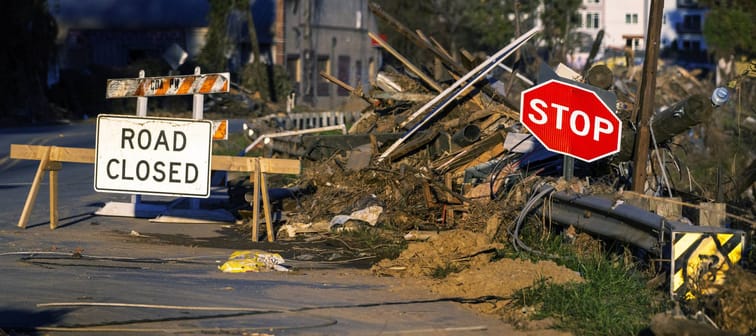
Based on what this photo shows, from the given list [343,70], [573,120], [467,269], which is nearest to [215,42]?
[343,70]

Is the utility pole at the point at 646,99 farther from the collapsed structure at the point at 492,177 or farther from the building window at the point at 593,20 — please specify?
the building window at the point at 593,20

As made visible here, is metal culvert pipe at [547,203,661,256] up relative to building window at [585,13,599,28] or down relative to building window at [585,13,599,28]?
up

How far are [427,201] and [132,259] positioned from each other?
3960mm

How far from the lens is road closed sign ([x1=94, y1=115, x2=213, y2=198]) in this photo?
11.9 meters

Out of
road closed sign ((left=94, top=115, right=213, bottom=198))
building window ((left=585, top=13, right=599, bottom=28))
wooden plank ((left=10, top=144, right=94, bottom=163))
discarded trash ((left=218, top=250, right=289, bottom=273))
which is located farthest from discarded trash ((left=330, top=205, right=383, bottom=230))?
building window ((left=585, top=13, right=599, bottom=28))

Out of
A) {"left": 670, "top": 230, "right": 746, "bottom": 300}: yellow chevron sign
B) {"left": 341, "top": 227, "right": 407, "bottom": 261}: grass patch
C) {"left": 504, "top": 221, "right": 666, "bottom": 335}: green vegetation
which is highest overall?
{"left": 670, "top": 230, "right": 746, "bottom": 300}: yellow chevron sign

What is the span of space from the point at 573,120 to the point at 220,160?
4.05 metres

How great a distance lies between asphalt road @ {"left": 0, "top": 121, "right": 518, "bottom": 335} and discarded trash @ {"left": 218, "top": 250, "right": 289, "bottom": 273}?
5.7 inches

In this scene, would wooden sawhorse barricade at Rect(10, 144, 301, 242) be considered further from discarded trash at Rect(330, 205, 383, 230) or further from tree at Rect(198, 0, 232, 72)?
tree at Rect(198, 0, 232, 72)

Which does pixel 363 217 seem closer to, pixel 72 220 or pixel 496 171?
pixel 496 171

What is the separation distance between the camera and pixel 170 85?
1404cm

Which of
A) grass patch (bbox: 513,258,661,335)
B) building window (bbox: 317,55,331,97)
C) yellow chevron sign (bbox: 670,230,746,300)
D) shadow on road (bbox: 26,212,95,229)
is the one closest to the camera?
grass patch (bbox: 513,258,661,335)

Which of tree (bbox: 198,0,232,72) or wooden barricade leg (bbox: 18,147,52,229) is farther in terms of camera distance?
tree (bbox: 198,0,232,72)

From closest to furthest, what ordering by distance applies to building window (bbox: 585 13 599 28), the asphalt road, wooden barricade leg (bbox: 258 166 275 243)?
1. the asphalt road
2. wooden barricade leg (bbox: 258 166 275 243)
3. building window (bbox: 585 13 599 28)
